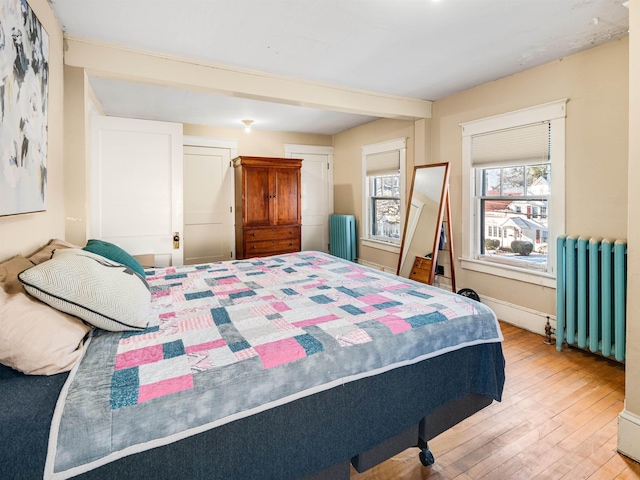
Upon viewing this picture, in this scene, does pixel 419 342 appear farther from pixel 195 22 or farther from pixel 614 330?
pixel 195 22

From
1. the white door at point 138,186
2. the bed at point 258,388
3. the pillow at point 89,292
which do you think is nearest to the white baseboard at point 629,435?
the bed at point 258,388

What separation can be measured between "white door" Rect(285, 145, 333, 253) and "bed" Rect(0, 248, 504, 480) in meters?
4.23

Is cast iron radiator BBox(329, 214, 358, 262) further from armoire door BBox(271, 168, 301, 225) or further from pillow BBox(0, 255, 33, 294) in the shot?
pillow BBox(0, 255, 33, 294)

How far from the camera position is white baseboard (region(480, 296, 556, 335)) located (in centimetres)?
320

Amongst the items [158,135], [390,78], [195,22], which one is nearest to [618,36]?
[390,78]

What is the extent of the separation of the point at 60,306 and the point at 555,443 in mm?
2387

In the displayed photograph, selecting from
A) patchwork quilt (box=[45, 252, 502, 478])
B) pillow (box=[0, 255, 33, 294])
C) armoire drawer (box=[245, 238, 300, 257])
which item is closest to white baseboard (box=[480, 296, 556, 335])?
patchwork quilt (box=[45, 252, 502, 478])

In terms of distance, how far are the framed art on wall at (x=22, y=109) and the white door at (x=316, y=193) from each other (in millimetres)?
4322

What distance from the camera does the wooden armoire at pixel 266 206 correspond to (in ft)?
16.4

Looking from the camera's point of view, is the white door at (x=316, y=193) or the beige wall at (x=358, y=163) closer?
the beige wall at (x=358, y=163)

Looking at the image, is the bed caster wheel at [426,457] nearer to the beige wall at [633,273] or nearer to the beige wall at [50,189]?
the beige wall at [633,273]

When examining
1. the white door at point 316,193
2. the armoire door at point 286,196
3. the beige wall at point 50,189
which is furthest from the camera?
the white door at point 316,193

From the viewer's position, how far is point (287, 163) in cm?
523

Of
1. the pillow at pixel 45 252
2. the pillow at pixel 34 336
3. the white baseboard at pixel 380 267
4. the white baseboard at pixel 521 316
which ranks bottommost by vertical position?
the white baseboard at pixel 521 316
